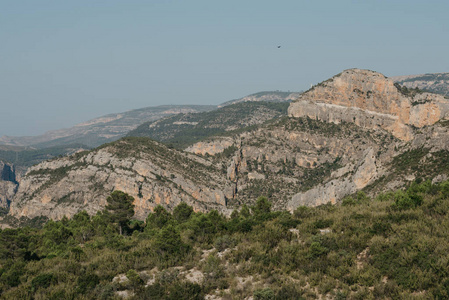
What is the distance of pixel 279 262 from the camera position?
2647 centimetres

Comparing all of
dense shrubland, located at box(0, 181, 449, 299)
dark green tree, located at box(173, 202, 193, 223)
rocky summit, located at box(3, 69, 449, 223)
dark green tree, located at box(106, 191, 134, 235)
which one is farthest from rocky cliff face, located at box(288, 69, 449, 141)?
dense shrubland, located at box(0, 181, 449, 299)

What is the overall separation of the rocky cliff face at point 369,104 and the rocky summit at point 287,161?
1.57 feet

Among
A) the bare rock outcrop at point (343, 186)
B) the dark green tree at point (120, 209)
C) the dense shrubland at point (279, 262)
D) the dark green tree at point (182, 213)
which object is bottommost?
the bare rock outcrop at point (343, 186)

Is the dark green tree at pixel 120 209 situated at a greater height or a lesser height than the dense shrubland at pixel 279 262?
lesser

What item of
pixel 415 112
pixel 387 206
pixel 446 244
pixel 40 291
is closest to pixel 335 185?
pixel 387 206

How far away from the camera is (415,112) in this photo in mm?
161875

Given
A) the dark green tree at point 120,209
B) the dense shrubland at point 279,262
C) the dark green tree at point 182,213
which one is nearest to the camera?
the dense shrubland at point 279,262

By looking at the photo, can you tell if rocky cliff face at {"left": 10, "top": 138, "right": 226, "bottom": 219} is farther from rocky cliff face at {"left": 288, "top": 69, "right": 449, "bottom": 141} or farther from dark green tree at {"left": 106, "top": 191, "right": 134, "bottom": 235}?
rocky cliff face at {"left": 288, "top": 69, "right": 449, "bottom": 141}

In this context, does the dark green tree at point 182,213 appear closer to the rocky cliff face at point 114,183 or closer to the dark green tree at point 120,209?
the dark green tree at point 120,209

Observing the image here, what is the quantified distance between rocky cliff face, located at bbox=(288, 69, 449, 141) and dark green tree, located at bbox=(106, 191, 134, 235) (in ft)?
463

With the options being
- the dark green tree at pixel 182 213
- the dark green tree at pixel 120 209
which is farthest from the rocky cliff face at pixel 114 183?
the dark green tree at pixel 182 213

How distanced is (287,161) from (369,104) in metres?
52.8

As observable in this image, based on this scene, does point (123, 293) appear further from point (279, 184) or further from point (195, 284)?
point (279, 184)

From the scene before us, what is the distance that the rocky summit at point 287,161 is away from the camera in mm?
93062
